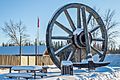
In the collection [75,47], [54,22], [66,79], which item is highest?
[54,22]

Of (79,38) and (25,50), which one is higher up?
(25,50)

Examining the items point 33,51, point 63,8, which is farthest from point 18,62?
point 63,8

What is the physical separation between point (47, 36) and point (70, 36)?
209 cm

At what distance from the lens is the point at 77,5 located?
801 inches

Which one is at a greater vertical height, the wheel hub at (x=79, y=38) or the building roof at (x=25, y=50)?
the building roof at (x=25, y=50)

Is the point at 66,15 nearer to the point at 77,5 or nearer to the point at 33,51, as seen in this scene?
the point at 77,5

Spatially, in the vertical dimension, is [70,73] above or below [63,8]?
below

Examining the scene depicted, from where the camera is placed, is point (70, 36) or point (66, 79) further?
point (70, 36)

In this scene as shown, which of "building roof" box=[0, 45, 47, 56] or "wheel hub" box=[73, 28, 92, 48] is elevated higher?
"building roof" box=[0, 45, 47, 56]

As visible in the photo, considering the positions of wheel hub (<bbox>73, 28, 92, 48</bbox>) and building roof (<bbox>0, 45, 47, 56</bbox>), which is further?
building roof (<bbox>0, 45, 47, 56</bbox>)

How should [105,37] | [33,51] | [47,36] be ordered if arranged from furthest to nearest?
[33,51] → [105,37] → [47,36]

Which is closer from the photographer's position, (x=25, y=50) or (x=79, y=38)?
(x=79, y=38)

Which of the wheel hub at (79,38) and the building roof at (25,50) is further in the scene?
the building roof at (25,50)

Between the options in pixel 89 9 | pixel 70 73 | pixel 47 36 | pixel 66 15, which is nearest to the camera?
pixel 70 73
